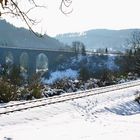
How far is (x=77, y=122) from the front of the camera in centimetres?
1362

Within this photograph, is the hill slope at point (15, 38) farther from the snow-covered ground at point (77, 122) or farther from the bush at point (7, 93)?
the snow-covered ground at point (77, 122)

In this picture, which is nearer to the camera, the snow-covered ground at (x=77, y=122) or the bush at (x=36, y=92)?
the snow-covered ground at (x=77, y=122)

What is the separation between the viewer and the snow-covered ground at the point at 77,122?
10708 mm

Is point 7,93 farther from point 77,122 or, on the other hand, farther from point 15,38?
point 15,38

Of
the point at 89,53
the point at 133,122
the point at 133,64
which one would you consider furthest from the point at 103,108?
the point at 89,53

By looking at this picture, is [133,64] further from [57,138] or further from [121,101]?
[57,138]

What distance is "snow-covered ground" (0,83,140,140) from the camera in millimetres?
10708

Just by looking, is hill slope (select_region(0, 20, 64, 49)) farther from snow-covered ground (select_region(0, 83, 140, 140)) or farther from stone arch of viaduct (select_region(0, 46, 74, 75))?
snow-covered ground (select_region(0, 83, 140, 140))

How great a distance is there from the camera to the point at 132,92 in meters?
24.1

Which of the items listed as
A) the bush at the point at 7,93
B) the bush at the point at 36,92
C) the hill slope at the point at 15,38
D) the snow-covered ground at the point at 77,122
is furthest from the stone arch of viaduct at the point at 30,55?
the snow-covered ground at the point at 77,122

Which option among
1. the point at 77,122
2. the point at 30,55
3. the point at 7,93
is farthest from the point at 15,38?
the point at 77,122

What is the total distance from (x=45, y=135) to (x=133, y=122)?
4.83 metres

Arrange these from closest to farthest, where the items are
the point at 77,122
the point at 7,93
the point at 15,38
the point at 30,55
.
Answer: the point at 77,122
the point at 7,93
the point at 30,55
the point at 15,38

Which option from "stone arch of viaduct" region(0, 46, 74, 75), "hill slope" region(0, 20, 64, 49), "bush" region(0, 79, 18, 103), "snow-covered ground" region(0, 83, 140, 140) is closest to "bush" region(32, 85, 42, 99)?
"bush" region(0, 79, 18, 103)
